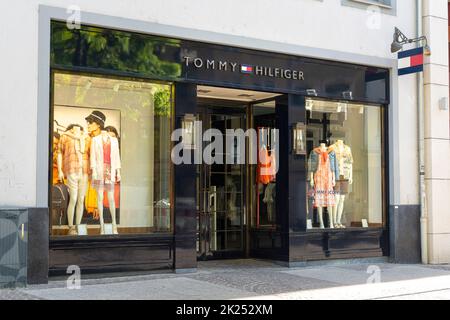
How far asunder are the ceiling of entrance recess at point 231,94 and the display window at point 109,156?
115 centimetres

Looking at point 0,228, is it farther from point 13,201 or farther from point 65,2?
point 65,2

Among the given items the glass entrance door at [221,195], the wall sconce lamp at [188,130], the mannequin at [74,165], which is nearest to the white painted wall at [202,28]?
the mannequin at [74,165]

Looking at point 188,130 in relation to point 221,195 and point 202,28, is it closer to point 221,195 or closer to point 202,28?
point 202,28

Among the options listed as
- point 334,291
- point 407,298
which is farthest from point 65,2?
point 407,298

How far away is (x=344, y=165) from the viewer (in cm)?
1272

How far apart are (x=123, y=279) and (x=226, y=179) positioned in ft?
11.8

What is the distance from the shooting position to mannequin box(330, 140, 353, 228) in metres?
12.5

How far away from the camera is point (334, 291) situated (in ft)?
30.2

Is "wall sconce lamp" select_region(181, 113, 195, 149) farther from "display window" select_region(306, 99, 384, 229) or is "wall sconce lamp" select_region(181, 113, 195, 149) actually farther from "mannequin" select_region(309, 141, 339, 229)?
"mannequin" select_region(309, 141, 339, 229)

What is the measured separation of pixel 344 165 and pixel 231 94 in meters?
2.75

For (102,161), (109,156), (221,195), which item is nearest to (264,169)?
(221,195)

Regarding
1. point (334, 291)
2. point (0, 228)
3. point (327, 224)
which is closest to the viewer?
point (0, 228)

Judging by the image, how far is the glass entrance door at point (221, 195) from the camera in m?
12.2

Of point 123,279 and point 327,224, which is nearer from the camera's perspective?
point 123,279
